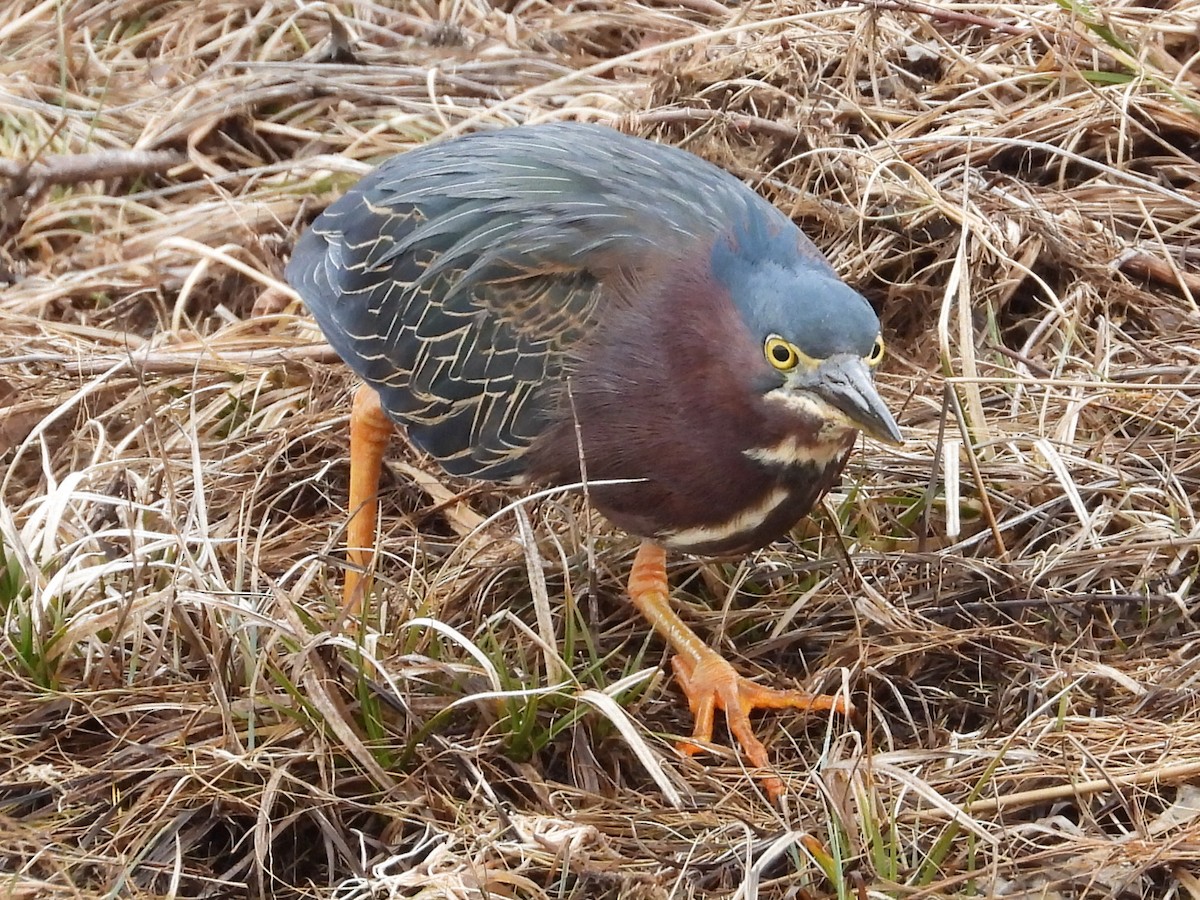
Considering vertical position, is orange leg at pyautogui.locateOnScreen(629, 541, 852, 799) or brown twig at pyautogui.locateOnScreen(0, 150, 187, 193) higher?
brown twig at pyautogui.locateOnScreen(0, 150, 187, 193)

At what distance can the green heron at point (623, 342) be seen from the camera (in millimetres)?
2256

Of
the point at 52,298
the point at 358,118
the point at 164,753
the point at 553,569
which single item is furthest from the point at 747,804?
the point at 358,118

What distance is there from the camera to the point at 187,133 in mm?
4395

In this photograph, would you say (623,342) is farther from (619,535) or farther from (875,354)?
(619,535)

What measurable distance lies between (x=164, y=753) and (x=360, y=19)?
3.40 meters

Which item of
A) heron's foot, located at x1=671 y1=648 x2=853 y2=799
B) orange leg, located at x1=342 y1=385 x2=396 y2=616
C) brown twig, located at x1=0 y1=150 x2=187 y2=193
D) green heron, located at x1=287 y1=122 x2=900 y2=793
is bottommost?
heron's foot, located at x1=671 y1=648 x2=853 y2=799

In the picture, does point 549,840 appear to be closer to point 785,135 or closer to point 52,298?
point 785,135

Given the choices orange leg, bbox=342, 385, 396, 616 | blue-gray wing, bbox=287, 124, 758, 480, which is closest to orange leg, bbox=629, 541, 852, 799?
blue-gray wing, bbox=287, 124, 758, 480

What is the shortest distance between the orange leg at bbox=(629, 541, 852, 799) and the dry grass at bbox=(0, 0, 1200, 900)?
0.20 feet

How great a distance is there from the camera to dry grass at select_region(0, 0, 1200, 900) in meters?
2.11

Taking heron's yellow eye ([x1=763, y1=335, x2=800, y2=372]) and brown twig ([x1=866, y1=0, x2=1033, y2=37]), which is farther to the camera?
brown twig ([x1=866, y1=0, x2=1033, y2=37])

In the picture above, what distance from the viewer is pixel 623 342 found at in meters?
2.43

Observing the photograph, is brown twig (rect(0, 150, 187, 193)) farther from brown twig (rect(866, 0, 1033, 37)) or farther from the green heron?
brown twig (rect(866, 0, 1033, 37))

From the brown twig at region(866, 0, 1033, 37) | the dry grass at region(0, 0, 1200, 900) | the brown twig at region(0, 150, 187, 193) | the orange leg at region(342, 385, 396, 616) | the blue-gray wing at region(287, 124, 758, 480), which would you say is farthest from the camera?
the brown twig at region(0, 150, 187, 193)
